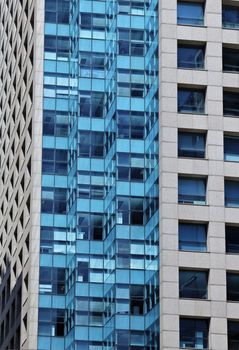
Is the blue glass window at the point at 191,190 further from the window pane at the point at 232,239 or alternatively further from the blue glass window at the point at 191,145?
the window pane at the point at 232,239

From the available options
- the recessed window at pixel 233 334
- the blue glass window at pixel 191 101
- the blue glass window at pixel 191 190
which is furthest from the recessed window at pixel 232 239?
the blue glass window at pixel 191 101

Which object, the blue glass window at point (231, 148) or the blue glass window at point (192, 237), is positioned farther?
the blue glass window at point (231, 148)

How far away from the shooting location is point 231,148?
8212 cm

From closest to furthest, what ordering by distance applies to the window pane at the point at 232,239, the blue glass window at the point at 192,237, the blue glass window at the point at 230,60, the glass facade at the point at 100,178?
the blue glass window at the point at 192,237, the window pane at the point at 232,239, the glass facade at the point at 100,178, the blue glass window at the point at 230,60

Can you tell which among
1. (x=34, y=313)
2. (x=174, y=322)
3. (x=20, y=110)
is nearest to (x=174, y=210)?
(x=174, y=322)

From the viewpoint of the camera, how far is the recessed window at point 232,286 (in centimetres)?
7825

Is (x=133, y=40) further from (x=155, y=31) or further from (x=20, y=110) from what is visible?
(x=20, y=110)

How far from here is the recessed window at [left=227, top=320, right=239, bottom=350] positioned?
3031 inches

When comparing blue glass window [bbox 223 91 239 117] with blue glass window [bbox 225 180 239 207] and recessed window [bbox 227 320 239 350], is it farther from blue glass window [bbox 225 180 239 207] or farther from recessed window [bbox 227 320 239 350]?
recessed window [bbox 227 320 239 350]

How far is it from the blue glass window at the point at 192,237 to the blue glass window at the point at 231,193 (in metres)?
2.37

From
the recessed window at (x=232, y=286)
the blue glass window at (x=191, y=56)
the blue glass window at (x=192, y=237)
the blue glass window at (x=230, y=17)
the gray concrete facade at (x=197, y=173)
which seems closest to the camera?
the gray concrete facade at (x=197, y=173)

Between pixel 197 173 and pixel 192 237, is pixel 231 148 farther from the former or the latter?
pixel 192 237

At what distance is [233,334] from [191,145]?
1309cm

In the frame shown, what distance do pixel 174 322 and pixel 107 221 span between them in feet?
33.5
